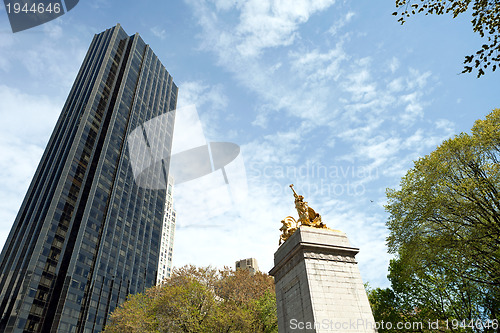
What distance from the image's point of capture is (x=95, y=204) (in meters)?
79.3

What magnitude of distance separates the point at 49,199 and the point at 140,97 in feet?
158

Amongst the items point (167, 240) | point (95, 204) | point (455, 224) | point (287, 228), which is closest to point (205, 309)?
point (287, 228)

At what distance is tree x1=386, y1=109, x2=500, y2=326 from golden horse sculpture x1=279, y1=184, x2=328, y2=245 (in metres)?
6.92

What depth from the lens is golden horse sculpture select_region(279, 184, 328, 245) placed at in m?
19.1

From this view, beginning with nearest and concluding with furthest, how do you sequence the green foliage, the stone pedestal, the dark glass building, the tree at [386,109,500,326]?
the stone pedestal → the tree at [386,109,500,326] → the green foliage → the dark glass building

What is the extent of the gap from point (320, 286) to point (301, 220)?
444 centimetres

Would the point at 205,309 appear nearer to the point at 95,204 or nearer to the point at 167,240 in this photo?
the point at 95,204

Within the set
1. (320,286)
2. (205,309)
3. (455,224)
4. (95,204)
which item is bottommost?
(320,286)

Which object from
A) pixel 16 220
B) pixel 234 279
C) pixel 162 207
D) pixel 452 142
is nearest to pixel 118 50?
pixel 162 207

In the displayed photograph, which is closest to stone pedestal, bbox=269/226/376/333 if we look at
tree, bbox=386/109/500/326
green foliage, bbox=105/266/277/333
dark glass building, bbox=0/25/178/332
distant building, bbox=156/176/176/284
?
tree, bbox=386/109/500/326

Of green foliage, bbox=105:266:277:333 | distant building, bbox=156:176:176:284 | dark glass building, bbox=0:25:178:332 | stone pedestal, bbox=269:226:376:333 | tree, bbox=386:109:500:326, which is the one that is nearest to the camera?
stone pedestal, bbox=269:226:376:333

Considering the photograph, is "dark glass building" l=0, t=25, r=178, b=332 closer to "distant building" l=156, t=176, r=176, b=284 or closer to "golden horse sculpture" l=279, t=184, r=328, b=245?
"distant building" l=156, t=176, r=176, b=284

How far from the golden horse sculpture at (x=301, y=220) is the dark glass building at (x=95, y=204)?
61970 millimetres

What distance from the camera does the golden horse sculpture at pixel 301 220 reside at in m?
19.1
